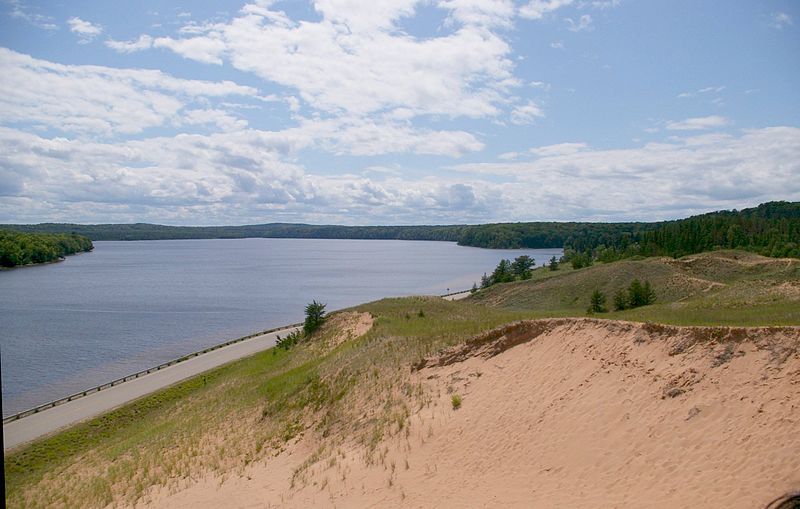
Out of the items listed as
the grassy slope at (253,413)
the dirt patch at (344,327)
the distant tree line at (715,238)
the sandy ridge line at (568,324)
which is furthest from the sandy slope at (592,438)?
the distant tree line at (715,238)

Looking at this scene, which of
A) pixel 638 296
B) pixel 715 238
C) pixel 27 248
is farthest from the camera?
pixel 27 248

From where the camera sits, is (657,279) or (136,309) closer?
(657,279)

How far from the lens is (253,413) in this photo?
23.0 meters

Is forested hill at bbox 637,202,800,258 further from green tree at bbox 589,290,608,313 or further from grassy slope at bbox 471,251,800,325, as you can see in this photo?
green tree at bbox 589,290,608,313

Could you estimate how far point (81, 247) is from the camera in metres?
192

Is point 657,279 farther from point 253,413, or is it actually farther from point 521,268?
point 253,413

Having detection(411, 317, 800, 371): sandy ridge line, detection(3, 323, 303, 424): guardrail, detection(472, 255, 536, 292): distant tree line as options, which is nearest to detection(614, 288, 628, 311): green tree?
detection(411, 317, 800, 371): sandy ridge line

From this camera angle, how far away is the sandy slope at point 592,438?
10422mm

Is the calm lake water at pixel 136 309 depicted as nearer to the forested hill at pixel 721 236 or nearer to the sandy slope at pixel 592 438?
the sandy slope at pixel 592 438

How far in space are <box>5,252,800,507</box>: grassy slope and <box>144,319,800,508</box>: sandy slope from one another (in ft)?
4.15

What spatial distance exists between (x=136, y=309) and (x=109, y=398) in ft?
135

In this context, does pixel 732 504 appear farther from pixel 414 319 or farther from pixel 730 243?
pixel 730 243

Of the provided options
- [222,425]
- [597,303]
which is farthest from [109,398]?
[597,303]

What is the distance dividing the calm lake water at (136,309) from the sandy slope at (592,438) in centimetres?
2692
